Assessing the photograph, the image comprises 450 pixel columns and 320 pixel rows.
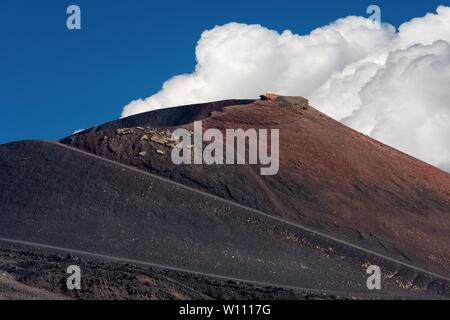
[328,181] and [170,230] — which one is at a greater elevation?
[328,181]

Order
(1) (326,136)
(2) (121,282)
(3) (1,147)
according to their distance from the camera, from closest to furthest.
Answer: (2) (121,282), (3) (1,147), (1) (326,136)

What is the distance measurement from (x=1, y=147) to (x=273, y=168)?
1943 cm

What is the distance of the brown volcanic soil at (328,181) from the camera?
38.8m

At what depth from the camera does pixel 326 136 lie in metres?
50.4

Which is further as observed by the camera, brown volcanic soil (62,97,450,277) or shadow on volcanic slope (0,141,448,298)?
brown volcanic soil (62,97,450,277)

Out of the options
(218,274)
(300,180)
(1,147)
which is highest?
(1,147)

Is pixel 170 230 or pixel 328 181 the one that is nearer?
pixel 170 230

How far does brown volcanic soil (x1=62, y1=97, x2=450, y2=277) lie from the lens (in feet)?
127

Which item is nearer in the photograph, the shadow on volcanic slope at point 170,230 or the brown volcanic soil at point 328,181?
the shadow on volcanic slope at point 170,230

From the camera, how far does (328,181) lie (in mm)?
43812

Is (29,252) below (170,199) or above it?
below
